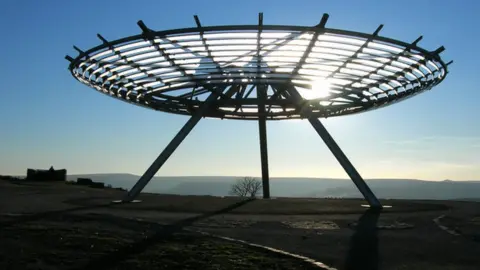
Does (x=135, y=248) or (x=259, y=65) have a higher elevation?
(x=259, y=65)

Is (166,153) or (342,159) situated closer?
(342,159)

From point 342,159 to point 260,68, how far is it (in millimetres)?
7271

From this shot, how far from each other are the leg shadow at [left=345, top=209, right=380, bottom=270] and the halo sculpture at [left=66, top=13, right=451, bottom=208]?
25.3 feet

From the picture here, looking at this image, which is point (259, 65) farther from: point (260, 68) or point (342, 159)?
point (342, 159)

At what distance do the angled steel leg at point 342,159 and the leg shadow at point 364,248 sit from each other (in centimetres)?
781

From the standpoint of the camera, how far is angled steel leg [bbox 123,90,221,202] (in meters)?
26.1

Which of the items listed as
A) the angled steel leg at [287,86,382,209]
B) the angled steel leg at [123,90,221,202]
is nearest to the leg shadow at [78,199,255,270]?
the angled steel leg at [123,90,221,202]

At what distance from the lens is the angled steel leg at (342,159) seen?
25281 millimetres

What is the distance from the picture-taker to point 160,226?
14922 mm

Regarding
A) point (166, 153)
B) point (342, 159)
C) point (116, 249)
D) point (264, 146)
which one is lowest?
point (116, 249)

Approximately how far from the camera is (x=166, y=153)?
88.3ft

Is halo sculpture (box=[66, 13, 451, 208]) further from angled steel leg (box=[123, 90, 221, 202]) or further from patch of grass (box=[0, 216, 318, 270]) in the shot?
patch of grass (box=[0, 216, 318, 270])

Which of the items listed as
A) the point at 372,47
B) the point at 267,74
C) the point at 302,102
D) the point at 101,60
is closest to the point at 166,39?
the point at 101,60

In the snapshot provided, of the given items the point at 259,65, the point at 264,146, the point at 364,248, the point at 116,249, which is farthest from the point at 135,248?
the point at 264,146
